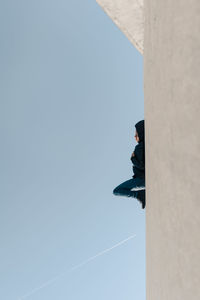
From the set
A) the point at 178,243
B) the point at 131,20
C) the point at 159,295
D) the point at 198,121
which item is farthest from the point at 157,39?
the point at 131,20

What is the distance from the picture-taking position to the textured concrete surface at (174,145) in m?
1.17

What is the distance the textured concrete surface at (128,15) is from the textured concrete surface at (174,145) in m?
1.75

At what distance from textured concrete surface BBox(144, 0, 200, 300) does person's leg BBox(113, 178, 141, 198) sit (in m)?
0.79

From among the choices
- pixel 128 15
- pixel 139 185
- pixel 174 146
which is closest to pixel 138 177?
pixel 139 185

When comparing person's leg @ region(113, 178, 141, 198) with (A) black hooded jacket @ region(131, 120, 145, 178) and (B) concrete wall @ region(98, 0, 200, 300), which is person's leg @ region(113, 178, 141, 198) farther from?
(B) concrete wall @ region(98, 0, 200, 300)

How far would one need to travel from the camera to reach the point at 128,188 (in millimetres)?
2998

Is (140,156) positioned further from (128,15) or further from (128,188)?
(128,15)

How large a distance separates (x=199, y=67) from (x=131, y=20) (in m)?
3.12

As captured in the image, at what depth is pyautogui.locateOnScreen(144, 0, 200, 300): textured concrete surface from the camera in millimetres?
1173

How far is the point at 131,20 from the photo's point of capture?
12.6 feet

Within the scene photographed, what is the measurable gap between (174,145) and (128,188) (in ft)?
5.27

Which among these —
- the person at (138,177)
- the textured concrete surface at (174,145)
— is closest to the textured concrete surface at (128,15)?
the person at (138,177)

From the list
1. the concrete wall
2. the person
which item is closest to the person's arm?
the person

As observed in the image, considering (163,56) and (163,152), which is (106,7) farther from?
(163,152)
